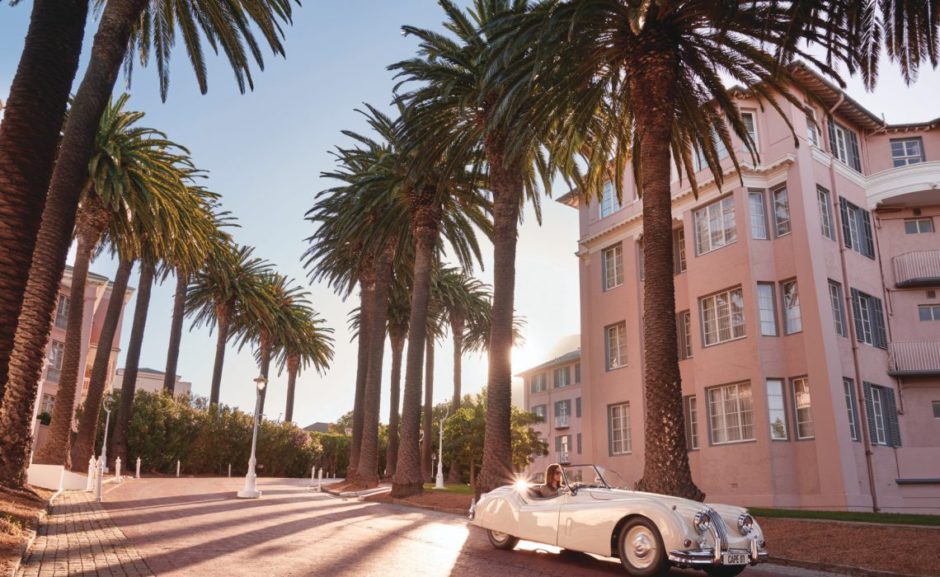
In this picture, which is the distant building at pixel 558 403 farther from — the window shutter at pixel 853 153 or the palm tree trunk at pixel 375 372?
the window shutter at pixel 853 153

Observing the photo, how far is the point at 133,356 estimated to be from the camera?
35.5 m

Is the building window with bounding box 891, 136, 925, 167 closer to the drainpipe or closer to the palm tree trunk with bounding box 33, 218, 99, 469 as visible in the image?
the drainpipe

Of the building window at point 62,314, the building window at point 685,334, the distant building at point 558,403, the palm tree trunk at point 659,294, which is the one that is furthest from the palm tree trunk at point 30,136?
the distant building at point 558,403

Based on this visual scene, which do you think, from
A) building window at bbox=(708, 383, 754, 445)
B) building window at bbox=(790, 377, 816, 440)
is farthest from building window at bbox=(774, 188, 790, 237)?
building window at bbox=(708, 383, 754, 445)

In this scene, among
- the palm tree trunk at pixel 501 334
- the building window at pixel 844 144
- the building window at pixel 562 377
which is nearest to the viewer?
the palm tree trunk at pixel 501 334

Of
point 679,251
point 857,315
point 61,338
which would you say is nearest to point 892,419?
point 857,315

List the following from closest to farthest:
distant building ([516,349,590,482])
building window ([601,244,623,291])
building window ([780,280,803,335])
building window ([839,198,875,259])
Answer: building window ([780,280,803,335]), building window ([839,198,875,259]), building window ([601,244,623,291]), distant building ([516,349,590,482])

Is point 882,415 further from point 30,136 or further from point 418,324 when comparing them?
point 30,136

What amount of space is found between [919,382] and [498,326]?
1692 cm

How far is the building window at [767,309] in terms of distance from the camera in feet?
79.4

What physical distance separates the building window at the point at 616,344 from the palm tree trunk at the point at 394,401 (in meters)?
15.0

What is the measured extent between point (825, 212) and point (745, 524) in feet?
65.9

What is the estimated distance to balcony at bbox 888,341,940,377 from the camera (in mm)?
Result: 25797

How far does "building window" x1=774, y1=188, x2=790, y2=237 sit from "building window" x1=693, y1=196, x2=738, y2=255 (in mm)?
1434
